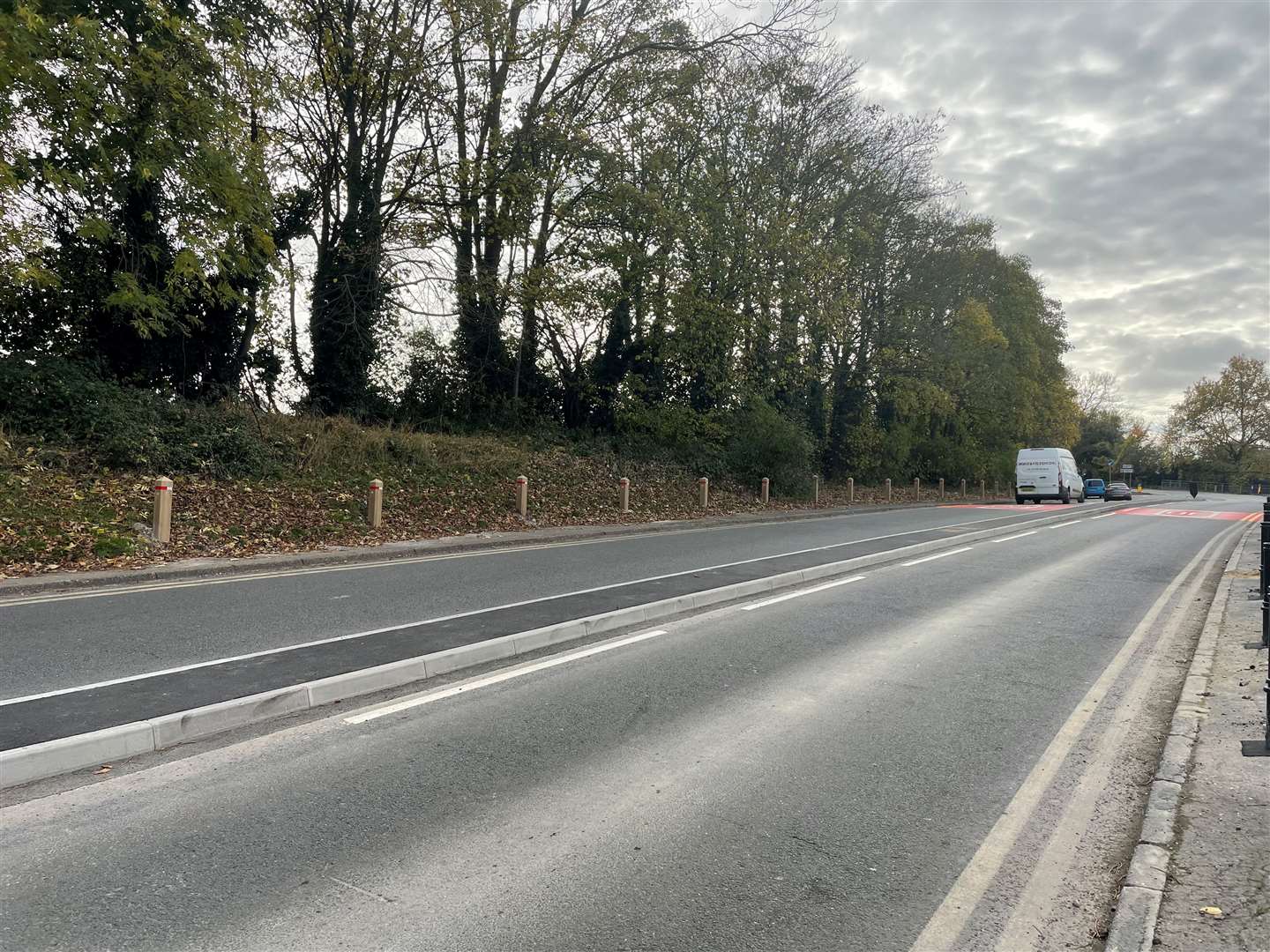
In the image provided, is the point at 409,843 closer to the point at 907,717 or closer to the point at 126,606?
the point at 907,717

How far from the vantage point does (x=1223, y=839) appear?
3535mm

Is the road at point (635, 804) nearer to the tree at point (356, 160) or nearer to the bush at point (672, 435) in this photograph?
the tree at point (356, 160)

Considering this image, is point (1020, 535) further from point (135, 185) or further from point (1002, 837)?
point (135, 185)

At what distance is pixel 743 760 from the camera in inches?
175

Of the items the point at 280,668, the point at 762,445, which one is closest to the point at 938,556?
the point at 280,668

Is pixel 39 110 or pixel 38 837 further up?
pixel 39 110

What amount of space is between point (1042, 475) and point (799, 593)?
1204 inches

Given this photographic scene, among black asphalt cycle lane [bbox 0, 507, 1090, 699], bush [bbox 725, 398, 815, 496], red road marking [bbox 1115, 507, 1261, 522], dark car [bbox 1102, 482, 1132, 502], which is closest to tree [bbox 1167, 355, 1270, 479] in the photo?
dark car [bbox 1102, 482, 1132, 502]

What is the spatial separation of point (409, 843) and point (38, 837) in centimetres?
156

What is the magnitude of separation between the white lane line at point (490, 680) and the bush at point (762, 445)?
776 inches

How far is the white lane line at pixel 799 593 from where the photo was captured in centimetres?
895

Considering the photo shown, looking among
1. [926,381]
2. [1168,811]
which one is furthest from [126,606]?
[926,381]

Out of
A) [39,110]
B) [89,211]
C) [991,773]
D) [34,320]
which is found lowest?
[991,773]

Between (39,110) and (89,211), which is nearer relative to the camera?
(39,110)
